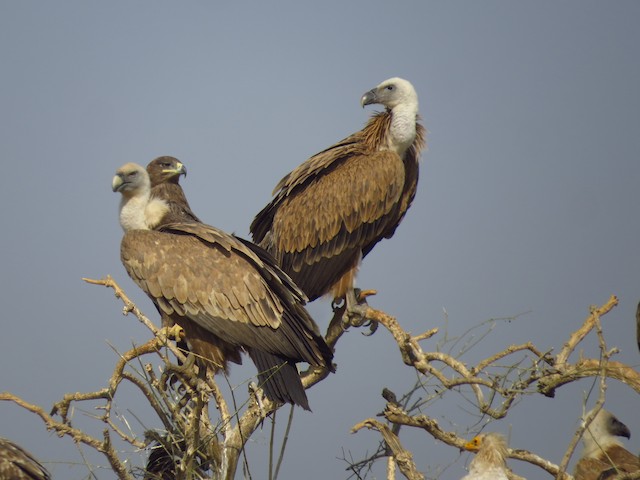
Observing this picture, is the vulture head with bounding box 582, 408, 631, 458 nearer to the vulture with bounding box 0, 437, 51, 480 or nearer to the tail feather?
the tail feather

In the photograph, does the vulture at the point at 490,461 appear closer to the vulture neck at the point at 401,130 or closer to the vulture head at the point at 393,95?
the vulture neck at the point at 401,130

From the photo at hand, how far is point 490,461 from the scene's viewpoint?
5.18 meters

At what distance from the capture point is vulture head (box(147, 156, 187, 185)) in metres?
8.00

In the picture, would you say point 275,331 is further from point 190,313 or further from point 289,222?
point 289,222

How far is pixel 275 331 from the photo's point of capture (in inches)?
248

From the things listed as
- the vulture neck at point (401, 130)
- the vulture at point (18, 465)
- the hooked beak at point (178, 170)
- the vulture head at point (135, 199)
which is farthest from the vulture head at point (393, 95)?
the vulture at point (18, 465)

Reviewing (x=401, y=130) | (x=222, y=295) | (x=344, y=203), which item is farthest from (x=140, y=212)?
(x=401, y=130)

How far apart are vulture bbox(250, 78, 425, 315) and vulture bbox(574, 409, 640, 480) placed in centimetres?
191

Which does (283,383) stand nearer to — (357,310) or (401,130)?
(357,310)

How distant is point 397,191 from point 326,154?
0.66 meters

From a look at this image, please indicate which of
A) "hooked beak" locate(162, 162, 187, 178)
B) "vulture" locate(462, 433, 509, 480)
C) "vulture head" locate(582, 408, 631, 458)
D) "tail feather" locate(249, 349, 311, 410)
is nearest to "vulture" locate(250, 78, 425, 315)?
"hooked beak" locate(162, 162, 187, 178)

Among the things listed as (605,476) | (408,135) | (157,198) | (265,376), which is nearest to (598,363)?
(605,476)

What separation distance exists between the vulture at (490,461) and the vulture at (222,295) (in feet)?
4.25

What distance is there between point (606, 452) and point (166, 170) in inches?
158
